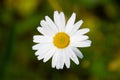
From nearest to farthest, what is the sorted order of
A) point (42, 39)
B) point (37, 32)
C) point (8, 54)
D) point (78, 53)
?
point (78, 53), point (42, 39), point (8, 54), point (37, 32)

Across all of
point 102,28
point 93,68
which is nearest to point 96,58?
point 93,68

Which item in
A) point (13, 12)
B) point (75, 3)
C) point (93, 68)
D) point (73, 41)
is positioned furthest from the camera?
point (13, 12)

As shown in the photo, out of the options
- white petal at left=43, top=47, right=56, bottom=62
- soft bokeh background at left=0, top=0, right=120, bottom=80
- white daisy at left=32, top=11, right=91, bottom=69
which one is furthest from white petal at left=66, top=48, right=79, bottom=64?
soft bokeh background at left=0, top=0, right=120, bottom=80

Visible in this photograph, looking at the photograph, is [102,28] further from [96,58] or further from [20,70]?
[20,70]

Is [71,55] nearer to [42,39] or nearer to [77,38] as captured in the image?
[77,38]

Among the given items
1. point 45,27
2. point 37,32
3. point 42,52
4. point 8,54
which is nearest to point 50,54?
point 42,52

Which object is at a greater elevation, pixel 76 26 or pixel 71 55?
pixel 76 26

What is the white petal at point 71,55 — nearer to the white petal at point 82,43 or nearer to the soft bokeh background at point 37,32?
the white petal at point 82,43
